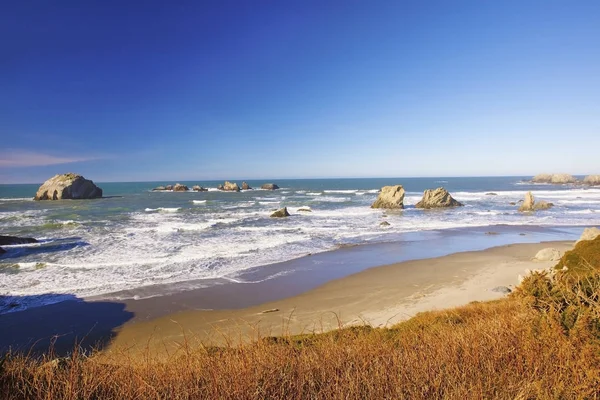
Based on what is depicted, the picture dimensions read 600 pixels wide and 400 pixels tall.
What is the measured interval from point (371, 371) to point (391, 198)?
4986 cm

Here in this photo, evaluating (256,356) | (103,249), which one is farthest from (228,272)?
(256,356)

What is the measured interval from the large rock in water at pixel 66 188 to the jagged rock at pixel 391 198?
7453cm

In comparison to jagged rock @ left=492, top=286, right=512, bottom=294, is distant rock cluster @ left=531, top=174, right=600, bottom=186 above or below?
above

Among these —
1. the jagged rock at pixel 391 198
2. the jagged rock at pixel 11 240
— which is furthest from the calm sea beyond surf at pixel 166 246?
the jagged rock at pixel 391 198

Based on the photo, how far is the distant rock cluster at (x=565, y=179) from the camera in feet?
389

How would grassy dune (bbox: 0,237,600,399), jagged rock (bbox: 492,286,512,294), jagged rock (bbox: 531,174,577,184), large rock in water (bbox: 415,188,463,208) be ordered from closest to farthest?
grassy dune (bbox: 0,237,600,399), jagged rock (bbox: 492,286,512,294), large rock in water (bbox: 415,188,463,208), jagged rock (bbox: 531,174,577,184)

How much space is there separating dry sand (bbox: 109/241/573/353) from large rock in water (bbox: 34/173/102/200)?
285ft

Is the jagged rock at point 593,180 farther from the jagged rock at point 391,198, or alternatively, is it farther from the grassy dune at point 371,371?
the grassy dune at point 371,371

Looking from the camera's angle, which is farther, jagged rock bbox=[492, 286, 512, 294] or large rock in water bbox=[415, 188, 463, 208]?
large rock in water bbox=[415, 188, 463, 208]

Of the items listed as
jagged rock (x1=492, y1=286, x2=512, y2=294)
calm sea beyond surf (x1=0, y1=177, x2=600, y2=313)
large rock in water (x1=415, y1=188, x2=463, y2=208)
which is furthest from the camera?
large rock in water (x1=415, y1=188, x2=463, y2=208)

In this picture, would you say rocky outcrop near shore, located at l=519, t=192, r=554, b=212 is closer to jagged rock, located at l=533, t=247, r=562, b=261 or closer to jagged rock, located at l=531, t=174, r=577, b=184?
jagged rock, located at l=533, t=247, r=562, b=261

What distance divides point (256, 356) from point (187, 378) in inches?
33.2

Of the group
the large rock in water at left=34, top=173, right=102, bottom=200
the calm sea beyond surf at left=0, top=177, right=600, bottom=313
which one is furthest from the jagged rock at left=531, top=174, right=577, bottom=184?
the large rock in water at left=34, top=173, right=102, bottom=200

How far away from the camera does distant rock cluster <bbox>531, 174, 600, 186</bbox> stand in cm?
11843
